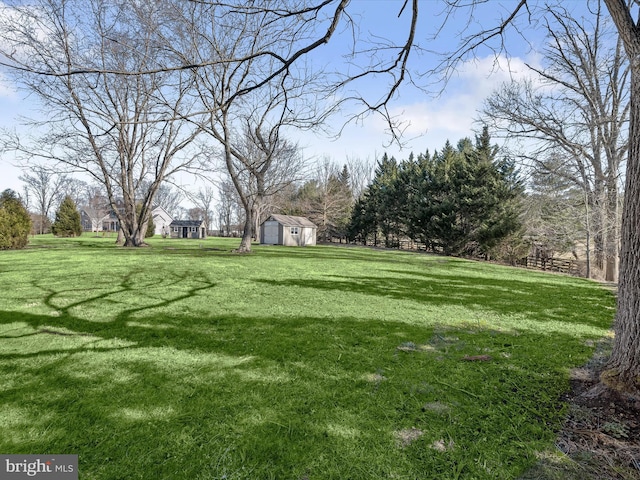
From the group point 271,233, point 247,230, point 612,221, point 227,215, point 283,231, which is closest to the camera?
point 612,221

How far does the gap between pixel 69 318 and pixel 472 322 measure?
19.9 feet

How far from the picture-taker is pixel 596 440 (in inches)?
79.2

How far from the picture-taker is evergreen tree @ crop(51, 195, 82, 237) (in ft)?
118

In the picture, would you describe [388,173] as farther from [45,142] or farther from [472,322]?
[472,322]

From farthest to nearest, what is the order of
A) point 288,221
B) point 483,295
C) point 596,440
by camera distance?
point 288,221 < point 483,295 < point 596,440

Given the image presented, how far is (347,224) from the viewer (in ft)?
129

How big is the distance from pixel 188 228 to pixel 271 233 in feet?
86.3

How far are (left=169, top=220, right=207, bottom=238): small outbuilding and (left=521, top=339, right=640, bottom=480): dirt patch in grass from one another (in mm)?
53328

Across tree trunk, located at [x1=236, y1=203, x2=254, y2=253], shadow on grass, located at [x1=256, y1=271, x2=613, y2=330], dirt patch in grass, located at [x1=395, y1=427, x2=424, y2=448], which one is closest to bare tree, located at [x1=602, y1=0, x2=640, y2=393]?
dirt patch in grass, located at [x1=395, y1=427, x2=424, y2=448]

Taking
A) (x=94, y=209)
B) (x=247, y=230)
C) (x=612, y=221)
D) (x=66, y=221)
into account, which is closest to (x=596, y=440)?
(x=612, y=221)

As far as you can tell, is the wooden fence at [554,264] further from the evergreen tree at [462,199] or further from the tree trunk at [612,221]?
the tree trunk at [612,221]

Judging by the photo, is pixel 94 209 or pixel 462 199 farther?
pixel 94 209

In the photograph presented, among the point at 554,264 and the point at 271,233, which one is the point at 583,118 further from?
the point at 271,233

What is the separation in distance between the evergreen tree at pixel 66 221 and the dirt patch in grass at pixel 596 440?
4580 centimetres
